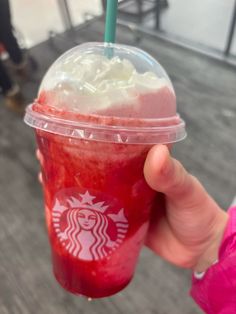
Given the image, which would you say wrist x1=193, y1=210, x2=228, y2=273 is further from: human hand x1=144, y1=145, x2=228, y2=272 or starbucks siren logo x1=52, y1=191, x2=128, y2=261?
starbucks siren logo x1=52, y1=191, x2=128, y2=261

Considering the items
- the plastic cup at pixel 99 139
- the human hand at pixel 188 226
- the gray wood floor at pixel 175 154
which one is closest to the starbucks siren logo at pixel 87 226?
the plastic cup at pixel 99 139

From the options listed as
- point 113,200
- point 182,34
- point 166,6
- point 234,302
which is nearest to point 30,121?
point 113,200

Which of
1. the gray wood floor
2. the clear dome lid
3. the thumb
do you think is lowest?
the gray wood floor

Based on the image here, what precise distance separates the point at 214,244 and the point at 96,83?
18.1 inches

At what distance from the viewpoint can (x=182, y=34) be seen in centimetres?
256

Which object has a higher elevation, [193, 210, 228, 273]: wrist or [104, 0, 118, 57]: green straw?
[104, 0, 118, 57]: green straw

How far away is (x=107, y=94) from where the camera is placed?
0.52m

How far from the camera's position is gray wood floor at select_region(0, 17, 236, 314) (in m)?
1.26

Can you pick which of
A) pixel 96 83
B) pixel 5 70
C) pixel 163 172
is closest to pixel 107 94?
pixel 96 83

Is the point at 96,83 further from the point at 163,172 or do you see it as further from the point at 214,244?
the point at 214,244

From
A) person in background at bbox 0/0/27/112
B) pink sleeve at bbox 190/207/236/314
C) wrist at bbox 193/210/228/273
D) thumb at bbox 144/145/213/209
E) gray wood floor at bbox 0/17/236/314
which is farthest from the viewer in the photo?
person in background at bbox 0/0/27/112

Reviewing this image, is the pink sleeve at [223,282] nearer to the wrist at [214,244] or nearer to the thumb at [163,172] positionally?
the wrist at [214,244]

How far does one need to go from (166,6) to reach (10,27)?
1211mm

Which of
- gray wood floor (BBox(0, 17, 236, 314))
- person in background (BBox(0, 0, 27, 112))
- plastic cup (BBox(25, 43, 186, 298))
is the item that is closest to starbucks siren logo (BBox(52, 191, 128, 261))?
plastic cup (BBox(25, 43, 186, 298))
